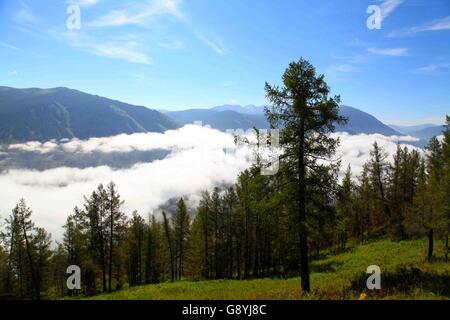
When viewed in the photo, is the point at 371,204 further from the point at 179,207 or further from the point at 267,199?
the point at 267,199

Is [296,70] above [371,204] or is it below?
above

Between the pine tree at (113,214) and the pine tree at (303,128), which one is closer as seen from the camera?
the pine tree at (303,128)

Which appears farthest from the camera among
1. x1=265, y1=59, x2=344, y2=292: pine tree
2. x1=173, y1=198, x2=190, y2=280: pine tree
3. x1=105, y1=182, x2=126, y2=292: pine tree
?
x1=173, y1=198, x2=190, y2=280: pine tree

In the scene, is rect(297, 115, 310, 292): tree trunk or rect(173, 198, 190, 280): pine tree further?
rect(173, 198, 190, 280): pine tree

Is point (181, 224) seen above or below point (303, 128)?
below

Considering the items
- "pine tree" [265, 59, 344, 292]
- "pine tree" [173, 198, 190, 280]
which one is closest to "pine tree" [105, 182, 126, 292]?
"pine tree" [173, 198, 190, 280]

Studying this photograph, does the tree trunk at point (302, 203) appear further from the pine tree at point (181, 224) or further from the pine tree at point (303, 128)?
the pine tree at point (181, 224)

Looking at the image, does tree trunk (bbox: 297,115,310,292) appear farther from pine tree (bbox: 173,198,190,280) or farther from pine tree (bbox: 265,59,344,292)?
pine tree (bbox: 173,198,190,280)

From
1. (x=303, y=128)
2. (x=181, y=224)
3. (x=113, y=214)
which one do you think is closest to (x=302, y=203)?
(x=303, y=128)

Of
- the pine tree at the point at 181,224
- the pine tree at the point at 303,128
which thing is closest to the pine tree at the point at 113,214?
the pine tree at the point at 181,224

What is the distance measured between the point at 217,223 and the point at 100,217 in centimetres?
1708

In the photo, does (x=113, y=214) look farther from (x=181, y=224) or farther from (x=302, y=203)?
(x=302, y=203)
